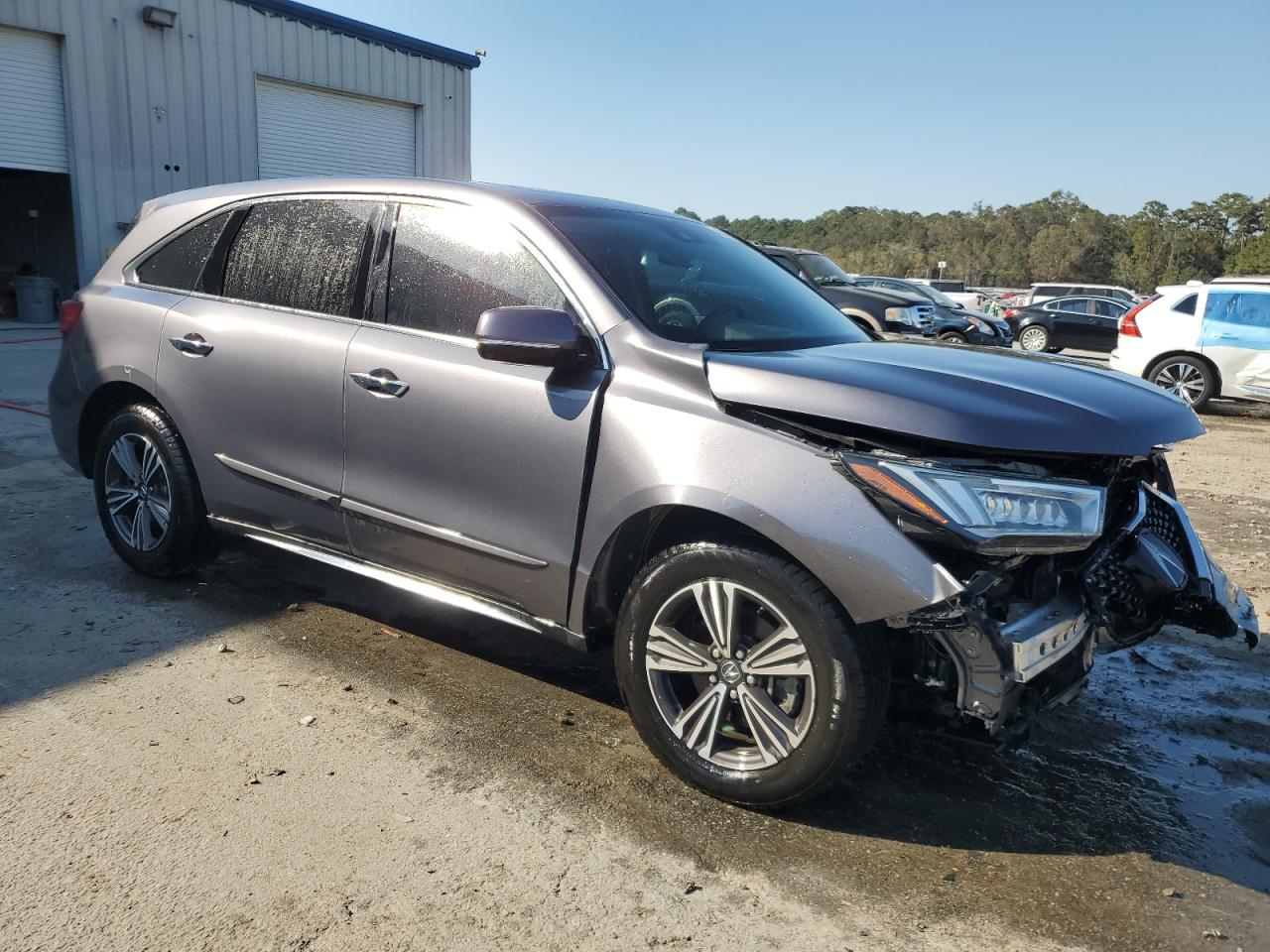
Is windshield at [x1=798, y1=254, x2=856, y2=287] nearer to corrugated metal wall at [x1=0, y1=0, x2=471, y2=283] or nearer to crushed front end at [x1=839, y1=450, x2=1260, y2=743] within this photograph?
corrugated metal wall at [x1=0, y1=0, x2=471, y2=283]

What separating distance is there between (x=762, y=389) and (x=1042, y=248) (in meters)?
90.7

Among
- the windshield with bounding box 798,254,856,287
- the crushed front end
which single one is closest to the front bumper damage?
the crushed front end

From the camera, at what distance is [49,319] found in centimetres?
1791

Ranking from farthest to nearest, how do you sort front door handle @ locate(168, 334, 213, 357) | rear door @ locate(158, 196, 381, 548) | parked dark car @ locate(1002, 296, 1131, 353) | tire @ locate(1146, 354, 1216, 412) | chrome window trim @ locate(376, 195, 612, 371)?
parked dark car @ locate(1002, 296, 1131, 353)
tire @ locate(1146, 354, 1216, 412)
front door handle @ locate(168, 334, 213, 357)
rear door @ locate(158, 196, 381, 548)
chrome window trim @ locate(376, 195, 612, 371)

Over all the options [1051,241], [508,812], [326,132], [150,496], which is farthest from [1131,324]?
[1051,241]

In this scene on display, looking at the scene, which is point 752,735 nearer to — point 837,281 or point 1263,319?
point 1263,319

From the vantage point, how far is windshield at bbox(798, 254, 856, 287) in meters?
14.2

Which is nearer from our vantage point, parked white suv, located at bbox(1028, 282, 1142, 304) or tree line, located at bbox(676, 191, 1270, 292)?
parked white suv, located at bbox(1028, 282, 1142, 304)

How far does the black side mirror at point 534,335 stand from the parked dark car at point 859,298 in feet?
34.1

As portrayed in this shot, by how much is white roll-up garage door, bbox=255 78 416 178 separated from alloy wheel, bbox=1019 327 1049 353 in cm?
1442

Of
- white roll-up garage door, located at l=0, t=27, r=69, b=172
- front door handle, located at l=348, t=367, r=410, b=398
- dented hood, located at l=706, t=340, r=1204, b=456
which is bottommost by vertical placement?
front door handle, located at l=348, t=367, r=410, b=398

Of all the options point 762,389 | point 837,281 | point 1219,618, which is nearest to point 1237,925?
point 1219,618

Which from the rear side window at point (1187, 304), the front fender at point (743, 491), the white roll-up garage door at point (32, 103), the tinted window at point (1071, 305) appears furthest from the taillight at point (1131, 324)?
the white roll-up garage door at point (32, 103)

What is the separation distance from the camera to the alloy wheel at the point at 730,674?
2.67m
